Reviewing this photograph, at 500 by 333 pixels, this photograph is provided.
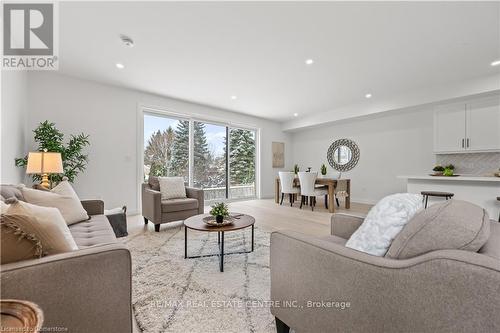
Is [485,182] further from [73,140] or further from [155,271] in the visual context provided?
[73,140]

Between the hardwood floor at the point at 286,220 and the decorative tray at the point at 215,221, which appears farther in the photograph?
the hardwood floor at the point at 286,220

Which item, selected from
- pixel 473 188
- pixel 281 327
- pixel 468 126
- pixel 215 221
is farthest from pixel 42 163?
pixel 468 126

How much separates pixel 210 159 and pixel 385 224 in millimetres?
5039

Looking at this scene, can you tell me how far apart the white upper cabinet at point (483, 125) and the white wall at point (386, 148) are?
789 millimetres

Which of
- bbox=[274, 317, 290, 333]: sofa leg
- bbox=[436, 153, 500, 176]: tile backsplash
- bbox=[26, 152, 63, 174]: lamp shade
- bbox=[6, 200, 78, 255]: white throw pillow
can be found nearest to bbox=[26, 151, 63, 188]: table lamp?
bbox=[26, 152, 63, 174]: lamp shade

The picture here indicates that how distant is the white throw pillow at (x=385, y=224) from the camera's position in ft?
3.14

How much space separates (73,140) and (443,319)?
453 centimetres

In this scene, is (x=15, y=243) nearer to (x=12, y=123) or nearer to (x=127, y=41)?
(x=127, y=41)

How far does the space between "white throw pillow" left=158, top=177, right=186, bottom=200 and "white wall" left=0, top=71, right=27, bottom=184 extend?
68.8 inches

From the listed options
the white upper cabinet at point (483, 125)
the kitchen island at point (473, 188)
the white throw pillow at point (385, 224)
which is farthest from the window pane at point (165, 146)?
the white upper cabinet at point (483, 125)

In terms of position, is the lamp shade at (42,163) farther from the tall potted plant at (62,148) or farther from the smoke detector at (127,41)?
the smoke detector at (127,41)

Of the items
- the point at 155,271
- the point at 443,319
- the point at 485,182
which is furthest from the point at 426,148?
the point at 155,271

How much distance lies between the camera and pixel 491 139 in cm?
383

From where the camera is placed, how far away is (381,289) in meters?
0.78
